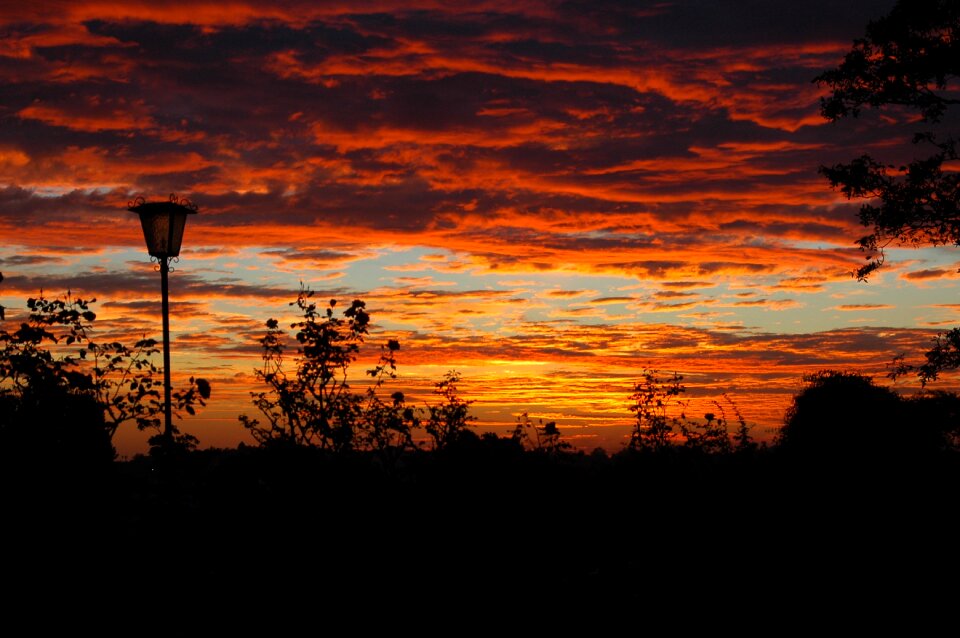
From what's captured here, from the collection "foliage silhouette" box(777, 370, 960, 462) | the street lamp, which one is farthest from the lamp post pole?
"foliage silhouette" box(777, 370, 960, 462)

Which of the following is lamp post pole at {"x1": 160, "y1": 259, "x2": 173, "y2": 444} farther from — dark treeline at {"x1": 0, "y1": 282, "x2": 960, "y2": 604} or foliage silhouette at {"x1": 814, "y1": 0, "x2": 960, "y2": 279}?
foliage silhouette at {"x1": 814, "y1": 0, "x2": 960, "y2": 279}

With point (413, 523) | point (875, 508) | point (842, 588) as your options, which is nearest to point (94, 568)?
point (413, 523)

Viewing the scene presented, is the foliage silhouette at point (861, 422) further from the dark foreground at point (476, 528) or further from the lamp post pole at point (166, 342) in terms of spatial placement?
the lamp post pole at point (166, 342)

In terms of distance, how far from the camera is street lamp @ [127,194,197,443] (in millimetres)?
13523

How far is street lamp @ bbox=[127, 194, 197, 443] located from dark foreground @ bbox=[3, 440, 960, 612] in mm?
1255

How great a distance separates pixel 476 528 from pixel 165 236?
21.0ft

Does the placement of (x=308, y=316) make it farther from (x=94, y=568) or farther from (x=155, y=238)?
(x=94, y=568)

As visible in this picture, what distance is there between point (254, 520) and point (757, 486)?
7133 mm

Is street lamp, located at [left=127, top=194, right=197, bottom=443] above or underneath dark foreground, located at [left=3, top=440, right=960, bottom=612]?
above

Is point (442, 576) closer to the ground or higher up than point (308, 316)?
closer to the ground

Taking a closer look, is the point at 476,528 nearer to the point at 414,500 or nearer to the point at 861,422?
the point at 414,500

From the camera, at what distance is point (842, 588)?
9891 millimetres

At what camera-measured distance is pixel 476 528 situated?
11.1m

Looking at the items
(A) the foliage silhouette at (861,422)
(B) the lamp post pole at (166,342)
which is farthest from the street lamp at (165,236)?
(A) the foliage silhouette at (861,422)
